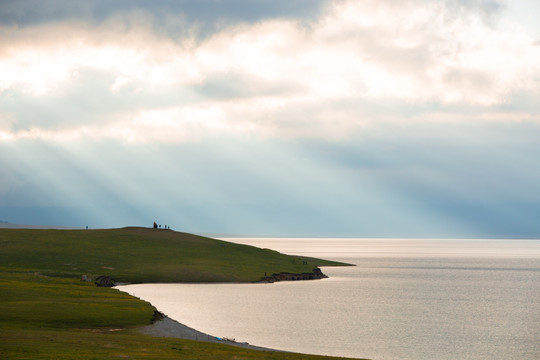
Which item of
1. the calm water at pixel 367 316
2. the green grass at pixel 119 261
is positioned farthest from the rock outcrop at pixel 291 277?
the calm water at pixel 367 316

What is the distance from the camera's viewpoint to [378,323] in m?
94.2

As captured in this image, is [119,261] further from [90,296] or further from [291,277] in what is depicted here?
[90,296]

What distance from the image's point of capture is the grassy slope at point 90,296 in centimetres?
5247

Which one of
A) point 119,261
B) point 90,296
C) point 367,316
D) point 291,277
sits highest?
point 119,261

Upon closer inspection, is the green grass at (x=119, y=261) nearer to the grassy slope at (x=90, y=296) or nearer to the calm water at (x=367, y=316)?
the grassy slope at (x=90, y=296)

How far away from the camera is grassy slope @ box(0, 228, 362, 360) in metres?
52.5

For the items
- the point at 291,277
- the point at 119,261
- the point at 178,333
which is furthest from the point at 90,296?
the point at 291,277

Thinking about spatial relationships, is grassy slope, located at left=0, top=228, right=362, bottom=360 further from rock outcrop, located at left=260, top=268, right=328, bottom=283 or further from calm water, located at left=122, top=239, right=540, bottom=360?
calm water, located at left=122, top=239, right=540, bottom=360

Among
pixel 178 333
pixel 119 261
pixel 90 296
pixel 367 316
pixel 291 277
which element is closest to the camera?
pixel 178 333

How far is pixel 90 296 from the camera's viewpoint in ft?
317

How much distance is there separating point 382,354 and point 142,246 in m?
140

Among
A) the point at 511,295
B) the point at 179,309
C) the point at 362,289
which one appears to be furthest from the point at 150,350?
the point at 511,295

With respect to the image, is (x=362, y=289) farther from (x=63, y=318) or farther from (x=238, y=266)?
(x=63, y=318)

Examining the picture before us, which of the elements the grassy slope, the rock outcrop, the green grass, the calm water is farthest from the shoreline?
the rock outcrop
